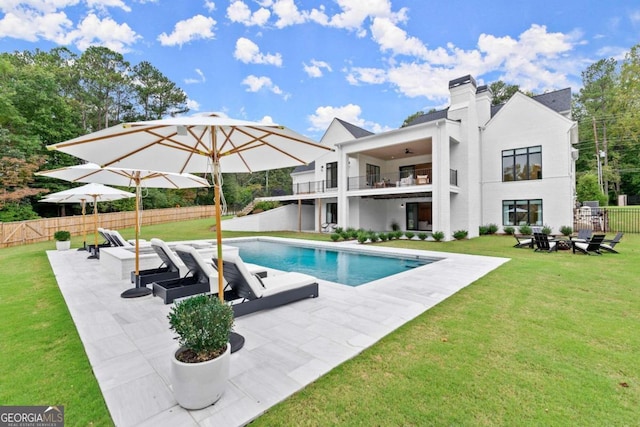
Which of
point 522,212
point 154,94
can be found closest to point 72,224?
point 154,94

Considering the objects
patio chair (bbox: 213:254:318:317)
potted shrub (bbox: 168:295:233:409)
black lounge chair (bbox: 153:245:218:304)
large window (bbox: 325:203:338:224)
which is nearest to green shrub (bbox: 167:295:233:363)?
potted shrub (bbox: 168:295:233:409)

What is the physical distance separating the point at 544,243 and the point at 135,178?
44.9 ft

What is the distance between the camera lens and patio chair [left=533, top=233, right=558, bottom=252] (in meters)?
10.8

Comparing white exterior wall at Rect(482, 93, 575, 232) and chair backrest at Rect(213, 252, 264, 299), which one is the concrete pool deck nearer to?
chair backrest at Rect(213, 252, 264, 299)

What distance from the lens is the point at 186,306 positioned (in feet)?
8.29

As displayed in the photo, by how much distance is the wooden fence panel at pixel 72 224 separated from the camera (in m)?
15.2

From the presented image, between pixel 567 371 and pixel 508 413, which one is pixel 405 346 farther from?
pixel 567 371

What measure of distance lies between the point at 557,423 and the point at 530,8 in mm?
23739

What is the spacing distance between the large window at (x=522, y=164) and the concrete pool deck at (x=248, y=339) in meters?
13.6

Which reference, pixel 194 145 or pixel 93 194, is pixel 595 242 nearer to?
pixel 194 145

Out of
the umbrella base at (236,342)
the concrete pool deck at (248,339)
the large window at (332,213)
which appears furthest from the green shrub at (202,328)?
the large window at (332,213)

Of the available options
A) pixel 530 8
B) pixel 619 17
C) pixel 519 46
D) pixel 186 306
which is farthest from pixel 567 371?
pixel 619 17

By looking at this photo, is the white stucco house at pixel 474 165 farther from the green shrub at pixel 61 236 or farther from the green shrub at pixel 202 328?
the green shrub at pixel 202 328

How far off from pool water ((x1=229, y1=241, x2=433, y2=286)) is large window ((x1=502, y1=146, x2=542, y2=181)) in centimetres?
1119
